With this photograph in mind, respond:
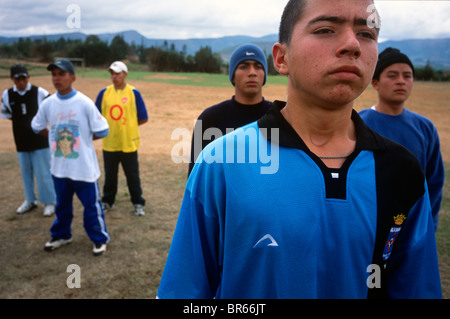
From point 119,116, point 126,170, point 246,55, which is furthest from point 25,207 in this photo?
point 246,55

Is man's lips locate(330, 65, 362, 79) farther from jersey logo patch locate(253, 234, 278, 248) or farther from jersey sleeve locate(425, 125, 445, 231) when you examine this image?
jersey sleeve locate(425, 125, 445, 231)

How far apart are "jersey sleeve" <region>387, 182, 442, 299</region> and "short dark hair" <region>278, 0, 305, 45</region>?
2.80 ft

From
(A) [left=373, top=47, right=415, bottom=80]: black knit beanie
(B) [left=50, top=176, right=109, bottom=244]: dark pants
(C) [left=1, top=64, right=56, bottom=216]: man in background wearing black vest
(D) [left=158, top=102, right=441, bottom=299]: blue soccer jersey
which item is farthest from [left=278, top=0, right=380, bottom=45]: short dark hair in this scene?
(C) [left=1, top=64, right=56, bottom=216]: man in background wearing black vest

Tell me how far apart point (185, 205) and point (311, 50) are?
743mm

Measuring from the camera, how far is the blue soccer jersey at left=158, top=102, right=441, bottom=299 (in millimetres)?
1202

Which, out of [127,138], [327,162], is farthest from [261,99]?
[127,138]

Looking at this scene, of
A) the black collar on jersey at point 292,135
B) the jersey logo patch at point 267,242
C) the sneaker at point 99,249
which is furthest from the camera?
the sneaker at point 99,249

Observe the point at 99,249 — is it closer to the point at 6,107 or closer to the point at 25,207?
the point at 25,207

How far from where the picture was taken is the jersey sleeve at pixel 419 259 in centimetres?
136

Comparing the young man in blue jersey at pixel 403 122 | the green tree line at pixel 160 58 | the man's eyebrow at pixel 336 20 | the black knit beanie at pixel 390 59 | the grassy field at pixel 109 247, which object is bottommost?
the grassy field at pixel 109 247

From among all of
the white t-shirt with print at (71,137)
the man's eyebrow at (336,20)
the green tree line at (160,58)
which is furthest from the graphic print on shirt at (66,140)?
the green tree line at (160,58)

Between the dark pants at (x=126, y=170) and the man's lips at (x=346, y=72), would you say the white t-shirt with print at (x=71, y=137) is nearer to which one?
the dark pants at (x=126, y=170)

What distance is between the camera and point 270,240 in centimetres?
119

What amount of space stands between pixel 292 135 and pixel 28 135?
5368 mm
